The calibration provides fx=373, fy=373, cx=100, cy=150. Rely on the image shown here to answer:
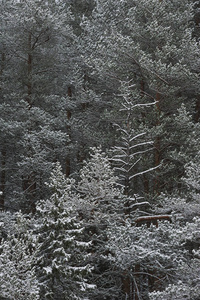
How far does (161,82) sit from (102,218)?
5714 millimetres

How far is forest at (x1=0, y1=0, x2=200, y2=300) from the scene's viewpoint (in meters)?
8.62

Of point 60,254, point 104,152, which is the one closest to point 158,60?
point 104,152

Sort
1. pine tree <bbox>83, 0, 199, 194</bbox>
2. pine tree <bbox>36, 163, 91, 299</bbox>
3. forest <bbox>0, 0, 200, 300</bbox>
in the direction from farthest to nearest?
pine tree <bbox>83, 0, 199, 194</bbox>, forest <bbox>0, 0, 200, 300</bbox>, pine tree <bbox>36, 163, 91, 299</bbox>

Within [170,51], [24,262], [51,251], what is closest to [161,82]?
[170,51]

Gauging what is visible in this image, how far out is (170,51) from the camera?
41.5 ft

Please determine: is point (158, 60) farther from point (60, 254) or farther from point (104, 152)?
point (60, 254)

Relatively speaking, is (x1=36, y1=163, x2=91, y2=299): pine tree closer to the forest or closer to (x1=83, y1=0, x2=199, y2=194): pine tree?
the forest

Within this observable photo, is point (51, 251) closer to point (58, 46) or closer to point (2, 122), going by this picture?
point (2, 122)

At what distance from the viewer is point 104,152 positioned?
45.5 feet

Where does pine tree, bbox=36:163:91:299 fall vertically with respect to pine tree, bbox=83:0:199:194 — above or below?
below

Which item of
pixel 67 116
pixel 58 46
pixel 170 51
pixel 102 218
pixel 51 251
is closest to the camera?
pixel 51 251

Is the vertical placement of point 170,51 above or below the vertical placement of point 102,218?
above

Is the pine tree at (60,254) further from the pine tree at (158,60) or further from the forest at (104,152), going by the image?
the pine tree at (158,60)

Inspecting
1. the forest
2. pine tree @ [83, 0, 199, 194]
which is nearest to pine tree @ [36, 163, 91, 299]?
the forest
